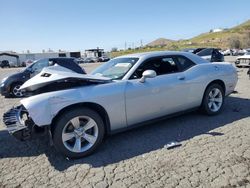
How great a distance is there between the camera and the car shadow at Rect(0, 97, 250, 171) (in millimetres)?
4082

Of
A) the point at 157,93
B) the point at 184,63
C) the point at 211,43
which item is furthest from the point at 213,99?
A: the point at 211,43

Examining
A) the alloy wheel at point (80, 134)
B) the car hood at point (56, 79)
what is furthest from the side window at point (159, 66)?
the alloy wheel at point (80, 134)

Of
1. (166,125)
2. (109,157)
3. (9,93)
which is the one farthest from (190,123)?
(9,93)

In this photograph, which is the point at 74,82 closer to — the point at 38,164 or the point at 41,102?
the point at 41,102

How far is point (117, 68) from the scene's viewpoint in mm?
5121

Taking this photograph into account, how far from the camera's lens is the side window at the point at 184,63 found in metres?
5.48

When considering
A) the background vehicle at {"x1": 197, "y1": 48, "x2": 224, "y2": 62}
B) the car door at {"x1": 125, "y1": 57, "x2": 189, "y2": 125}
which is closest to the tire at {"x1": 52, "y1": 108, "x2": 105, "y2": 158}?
the car door at {"x1": 125, "y1": 57, "x2": 189, "y2": 125}

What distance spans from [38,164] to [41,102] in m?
0.99

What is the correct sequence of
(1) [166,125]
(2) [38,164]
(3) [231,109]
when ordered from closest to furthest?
(2) [38,164] < (1) [166,125] < (3) [231,109]

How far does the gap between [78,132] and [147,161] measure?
1167 millimetres

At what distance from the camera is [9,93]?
34.2 ft

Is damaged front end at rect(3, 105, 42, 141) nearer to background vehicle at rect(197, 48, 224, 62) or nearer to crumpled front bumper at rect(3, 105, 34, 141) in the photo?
crumpled front bumper at rect(3, 105, 34, 141)

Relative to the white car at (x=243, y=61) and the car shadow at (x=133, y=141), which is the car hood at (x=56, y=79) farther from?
the white car at (x=243, y=61)

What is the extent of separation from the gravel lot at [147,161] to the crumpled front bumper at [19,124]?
0.49 meters
